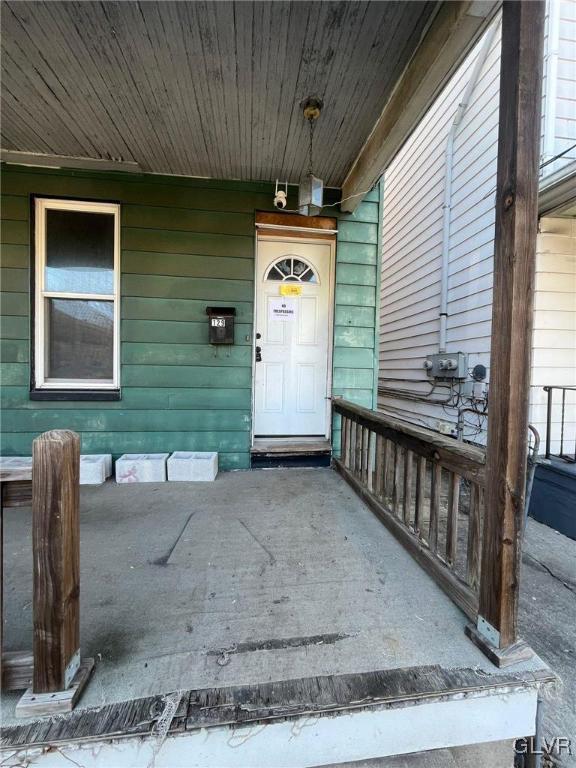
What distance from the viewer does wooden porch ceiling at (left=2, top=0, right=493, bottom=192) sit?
160 cm

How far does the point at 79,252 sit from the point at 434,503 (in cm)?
318

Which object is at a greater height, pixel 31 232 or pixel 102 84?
pixel 102 84

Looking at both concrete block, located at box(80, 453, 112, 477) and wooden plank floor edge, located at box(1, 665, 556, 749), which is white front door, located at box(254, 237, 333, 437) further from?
wooden plank floor edge, located at box(1, 665, 556, 749)

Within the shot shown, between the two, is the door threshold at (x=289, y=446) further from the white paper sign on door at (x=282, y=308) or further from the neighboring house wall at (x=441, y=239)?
the neighboring house wall at (x=441, y=239)

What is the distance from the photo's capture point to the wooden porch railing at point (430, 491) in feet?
4.53

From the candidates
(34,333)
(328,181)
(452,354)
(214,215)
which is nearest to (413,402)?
(452,354)

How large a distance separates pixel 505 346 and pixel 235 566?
1484mm

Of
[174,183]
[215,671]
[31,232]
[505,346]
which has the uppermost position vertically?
[174,183]

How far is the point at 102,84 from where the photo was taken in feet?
6.61

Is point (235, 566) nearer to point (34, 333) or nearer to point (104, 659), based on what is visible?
point (104, 659)

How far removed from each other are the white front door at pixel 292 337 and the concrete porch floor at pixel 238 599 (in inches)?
40.7

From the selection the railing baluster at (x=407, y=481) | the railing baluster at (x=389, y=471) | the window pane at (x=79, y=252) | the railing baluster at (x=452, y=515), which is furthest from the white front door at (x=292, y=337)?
the railing baluster at (x=452, y=515)

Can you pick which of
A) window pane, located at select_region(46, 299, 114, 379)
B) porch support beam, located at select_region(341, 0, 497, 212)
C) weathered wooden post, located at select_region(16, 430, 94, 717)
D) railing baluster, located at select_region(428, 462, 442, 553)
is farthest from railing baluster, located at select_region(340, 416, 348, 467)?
weathered wooden post, located at select_region(16, 430, 94, 717)

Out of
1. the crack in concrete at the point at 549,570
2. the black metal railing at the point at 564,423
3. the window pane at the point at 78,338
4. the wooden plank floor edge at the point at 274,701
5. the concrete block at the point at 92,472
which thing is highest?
the window pane at the point at 78,338
